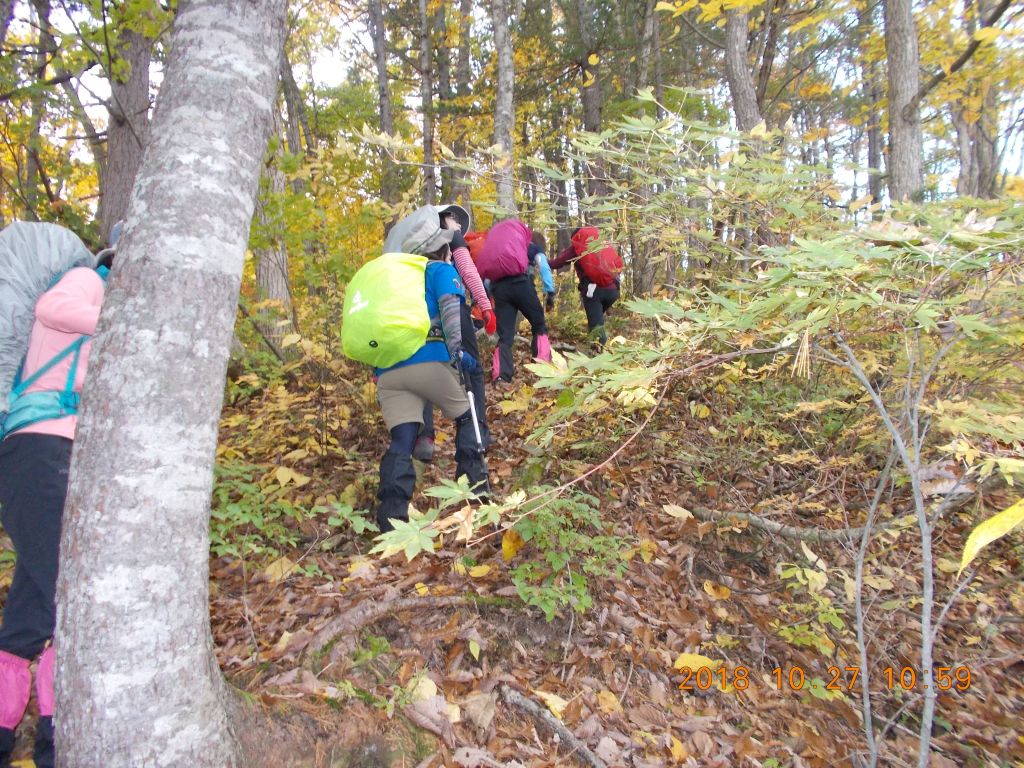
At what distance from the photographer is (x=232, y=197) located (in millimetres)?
1765

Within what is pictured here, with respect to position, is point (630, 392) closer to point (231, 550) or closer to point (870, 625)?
point (231, 550)

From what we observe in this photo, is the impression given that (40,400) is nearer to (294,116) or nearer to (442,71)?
(442,71)

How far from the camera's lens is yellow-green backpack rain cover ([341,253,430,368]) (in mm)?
3275

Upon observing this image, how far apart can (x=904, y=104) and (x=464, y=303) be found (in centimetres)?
431

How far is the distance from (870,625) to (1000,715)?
0.74 meters

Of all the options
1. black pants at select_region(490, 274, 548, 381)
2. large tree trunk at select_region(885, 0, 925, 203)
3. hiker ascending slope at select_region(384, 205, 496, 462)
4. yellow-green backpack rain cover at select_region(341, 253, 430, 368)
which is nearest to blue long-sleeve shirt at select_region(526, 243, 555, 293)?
black pants at select_region(490, 274, 548, 381)

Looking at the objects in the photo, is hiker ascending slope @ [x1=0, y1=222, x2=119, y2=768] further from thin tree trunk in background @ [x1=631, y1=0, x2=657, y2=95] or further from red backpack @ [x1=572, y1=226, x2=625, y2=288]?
thin tree trunk in background @ [x1=631, y1=0, x2=657, y2=95]

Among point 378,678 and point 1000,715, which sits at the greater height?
point 378,678

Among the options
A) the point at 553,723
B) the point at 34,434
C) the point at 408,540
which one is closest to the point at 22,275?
the point at 34,434

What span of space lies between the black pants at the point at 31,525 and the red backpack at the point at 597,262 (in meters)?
4.92

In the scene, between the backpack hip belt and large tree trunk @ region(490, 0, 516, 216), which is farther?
large tree trunk @ region(490, 0, 516, 216)

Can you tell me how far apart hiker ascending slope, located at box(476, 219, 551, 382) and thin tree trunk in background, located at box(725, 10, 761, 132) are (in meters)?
2.73

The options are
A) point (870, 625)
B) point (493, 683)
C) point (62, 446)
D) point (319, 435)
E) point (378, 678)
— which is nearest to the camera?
point (62, 446)

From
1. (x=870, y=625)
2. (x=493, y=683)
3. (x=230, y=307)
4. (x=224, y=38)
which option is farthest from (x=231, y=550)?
(x=870, y=625)
